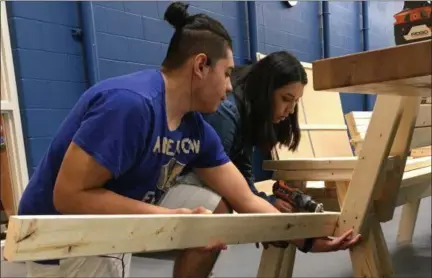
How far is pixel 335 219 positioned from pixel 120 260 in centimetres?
55

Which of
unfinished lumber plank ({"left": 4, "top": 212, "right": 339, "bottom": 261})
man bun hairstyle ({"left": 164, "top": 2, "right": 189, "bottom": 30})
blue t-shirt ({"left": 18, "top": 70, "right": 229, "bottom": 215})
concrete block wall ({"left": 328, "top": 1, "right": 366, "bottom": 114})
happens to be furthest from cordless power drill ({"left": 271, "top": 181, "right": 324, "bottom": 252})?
concrete block wall ({"left": 328, "top": 1, "right": 366, "bottom": 114})

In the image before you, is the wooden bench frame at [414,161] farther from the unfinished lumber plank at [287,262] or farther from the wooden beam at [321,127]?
the unfinished lumber plank at [287,262]

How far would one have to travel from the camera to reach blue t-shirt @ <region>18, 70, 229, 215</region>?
3.05 ft

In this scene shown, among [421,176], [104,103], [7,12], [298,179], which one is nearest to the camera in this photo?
[104,103]

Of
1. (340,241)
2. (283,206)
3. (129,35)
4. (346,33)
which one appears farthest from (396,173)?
(346,33)

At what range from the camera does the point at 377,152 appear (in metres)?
1.07

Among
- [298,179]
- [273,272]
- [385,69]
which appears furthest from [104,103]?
[298,179]

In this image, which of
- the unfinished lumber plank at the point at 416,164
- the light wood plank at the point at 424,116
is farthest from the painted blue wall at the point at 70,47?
the light wood plank at the point at 424,116

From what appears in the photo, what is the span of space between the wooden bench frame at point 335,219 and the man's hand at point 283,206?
0.88 feet

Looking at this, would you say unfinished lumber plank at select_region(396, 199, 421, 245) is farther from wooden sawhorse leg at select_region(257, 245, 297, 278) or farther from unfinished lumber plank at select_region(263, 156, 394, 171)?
wooden sawhorse leg at select_region(257, 245, 297, 278)

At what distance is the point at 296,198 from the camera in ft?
4.60

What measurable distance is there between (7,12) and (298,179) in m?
1.54

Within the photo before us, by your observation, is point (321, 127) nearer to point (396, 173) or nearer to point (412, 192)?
point (412, 192)

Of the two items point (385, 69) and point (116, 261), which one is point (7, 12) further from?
point (385, 69)
